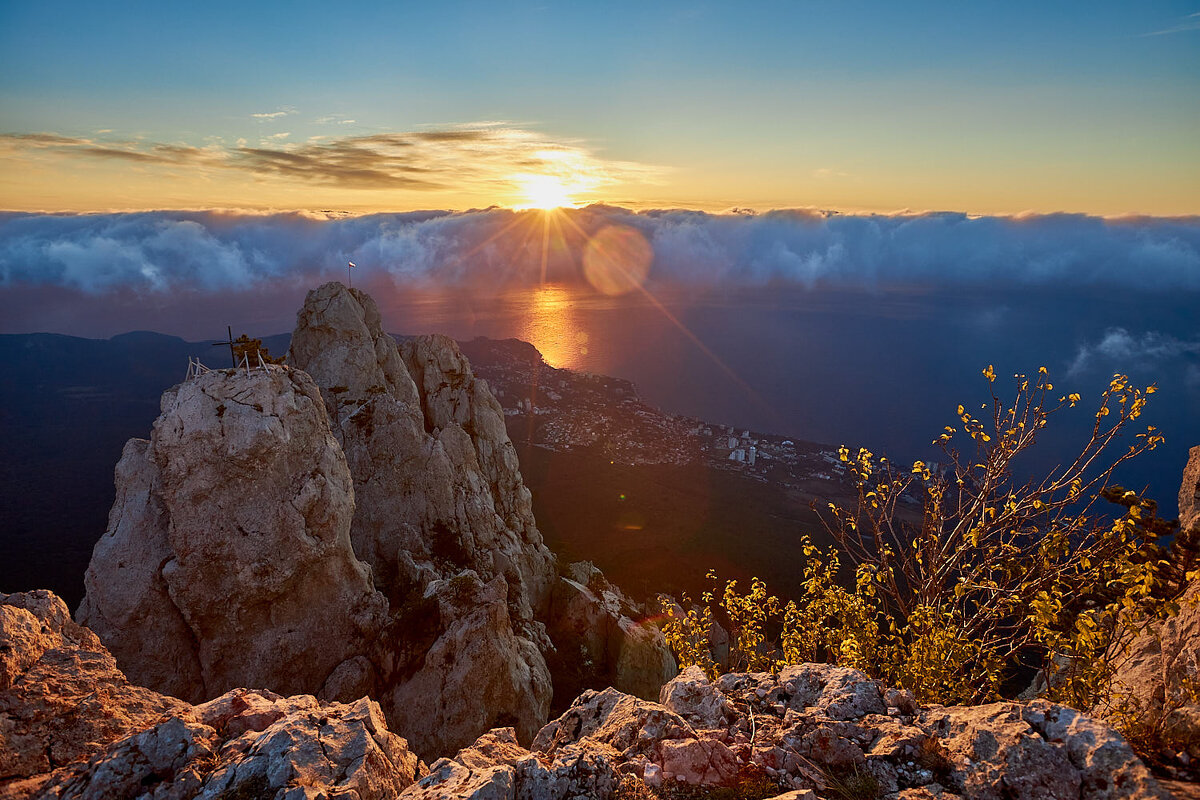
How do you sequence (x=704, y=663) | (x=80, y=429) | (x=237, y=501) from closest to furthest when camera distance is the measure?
1. (x=704, y=663)
2. (x=237, y=501)
3. (x=80, y=429)

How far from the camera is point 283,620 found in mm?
27125

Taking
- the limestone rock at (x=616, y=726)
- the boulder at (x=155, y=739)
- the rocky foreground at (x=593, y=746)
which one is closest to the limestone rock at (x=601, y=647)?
the limestone rock at (x=616, y=726)

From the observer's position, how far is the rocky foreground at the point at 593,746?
9.41m

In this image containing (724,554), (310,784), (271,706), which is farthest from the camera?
(724,554)

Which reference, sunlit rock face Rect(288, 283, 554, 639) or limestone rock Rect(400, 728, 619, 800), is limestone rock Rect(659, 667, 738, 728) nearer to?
limestone rock Rect(400, 728, 619, 800)

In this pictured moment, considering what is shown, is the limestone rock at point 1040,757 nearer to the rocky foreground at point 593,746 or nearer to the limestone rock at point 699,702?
the rocky foreground at point 593,746

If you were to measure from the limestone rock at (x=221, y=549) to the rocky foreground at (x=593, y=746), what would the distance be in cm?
1101

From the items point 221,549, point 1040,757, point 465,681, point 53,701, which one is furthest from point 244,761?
point 465,681

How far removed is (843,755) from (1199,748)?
5037mm

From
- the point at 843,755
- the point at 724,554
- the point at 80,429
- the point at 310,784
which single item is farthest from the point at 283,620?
the point at 80,429

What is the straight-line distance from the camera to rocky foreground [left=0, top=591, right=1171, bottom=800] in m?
9.41

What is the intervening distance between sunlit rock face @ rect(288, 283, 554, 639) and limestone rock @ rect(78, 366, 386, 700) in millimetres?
7325

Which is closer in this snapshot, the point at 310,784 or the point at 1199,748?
the point at 1199,748

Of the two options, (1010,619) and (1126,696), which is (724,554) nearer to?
(1010,619)
